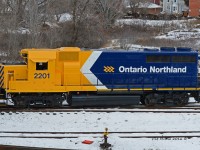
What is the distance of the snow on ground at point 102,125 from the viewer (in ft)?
48.6

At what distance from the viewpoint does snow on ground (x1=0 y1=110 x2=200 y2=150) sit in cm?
1481

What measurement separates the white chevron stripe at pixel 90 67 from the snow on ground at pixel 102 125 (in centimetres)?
205

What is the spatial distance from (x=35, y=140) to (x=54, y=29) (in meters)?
25.5

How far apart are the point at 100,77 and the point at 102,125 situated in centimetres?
411

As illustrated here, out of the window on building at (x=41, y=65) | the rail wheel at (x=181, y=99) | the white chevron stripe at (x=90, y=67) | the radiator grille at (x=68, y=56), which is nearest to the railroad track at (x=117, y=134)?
the window on building at (x=41, y=65)

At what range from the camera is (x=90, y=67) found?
20938 mm

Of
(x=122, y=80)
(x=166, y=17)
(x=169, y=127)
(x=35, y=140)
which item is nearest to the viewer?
(x=35, y=140)

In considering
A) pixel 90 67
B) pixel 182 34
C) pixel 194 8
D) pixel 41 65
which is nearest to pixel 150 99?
pixel 90 67

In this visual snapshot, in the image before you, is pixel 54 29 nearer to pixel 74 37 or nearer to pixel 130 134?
pixel 74 37

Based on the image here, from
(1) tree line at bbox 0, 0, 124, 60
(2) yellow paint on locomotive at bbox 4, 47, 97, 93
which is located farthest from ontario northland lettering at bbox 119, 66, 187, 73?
(1) tree line at bbox 0, 0, 124, 60

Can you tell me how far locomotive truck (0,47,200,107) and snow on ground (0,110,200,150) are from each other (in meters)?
1.55

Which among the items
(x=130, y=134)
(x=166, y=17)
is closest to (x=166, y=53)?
(x=130, y=134)

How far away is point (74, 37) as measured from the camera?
3866 cm

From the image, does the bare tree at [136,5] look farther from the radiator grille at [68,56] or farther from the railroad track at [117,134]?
the railroad track at [117,134]
